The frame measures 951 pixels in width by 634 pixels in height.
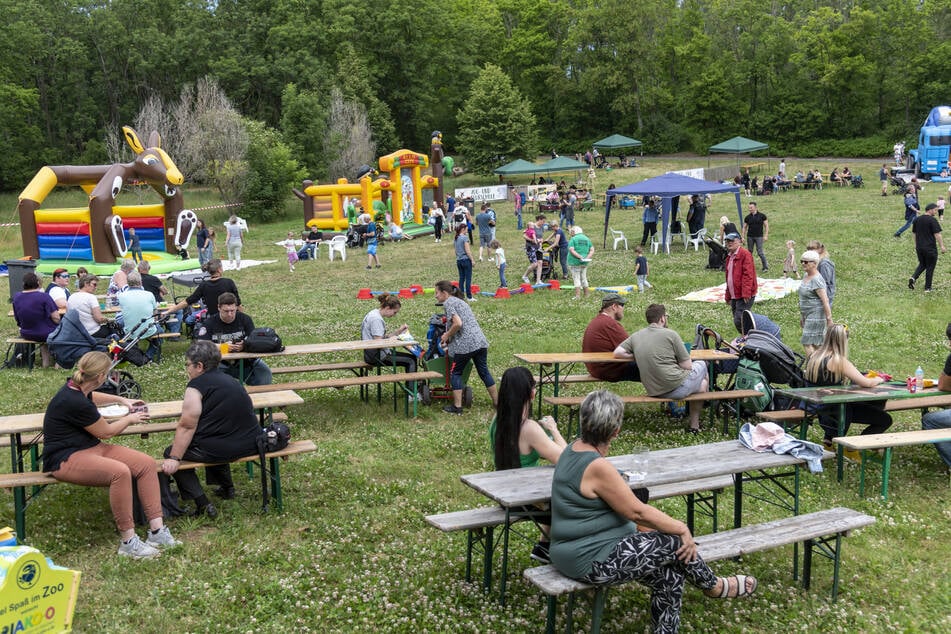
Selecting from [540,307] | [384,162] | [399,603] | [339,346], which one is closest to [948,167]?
[384,162]

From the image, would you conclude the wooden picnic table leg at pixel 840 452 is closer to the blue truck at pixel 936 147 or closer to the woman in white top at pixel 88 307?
the woman in white top at pixel 88 307

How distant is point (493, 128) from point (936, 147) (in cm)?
2508

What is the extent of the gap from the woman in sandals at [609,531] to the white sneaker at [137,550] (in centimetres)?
→ 326

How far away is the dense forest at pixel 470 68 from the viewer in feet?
192

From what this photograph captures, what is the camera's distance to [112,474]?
6332 millimetres

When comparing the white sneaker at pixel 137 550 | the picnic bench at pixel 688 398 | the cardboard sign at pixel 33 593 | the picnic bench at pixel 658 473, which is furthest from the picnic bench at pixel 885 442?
the cardboard sign at pixel 33 593

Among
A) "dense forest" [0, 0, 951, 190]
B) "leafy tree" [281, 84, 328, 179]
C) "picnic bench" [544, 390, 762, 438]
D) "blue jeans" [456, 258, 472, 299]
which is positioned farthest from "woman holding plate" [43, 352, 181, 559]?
"dense forest" [0, 0, 951, 190]

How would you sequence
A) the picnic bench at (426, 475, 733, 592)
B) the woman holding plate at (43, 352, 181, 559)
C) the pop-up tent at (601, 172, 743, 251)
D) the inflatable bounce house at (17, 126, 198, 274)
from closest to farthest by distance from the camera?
1. the picnic bench at (426, 475, 733, 592)
2. the woman holding plate at (43, 352, 181, 559)
3. the pop-up tent at (601, 172, 743, 251)
4. the inflatable bounce house at (17, 126, 198, 274)

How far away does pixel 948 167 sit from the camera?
130 ft

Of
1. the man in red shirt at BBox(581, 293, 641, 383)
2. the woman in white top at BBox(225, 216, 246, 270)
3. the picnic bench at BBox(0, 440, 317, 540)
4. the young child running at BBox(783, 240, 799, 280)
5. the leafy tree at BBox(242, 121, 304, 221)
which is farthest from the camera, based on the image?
the leafy tree at BBox(242, 121, 304, 221)

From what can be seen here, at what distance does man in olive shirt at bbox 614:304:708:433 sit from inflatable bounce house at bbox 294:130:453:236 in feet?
77.4

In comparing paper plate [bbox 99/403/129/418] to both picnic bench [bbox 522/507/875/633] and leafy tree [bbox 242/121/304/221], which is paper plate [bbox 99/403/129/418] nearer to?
picnic bench [bbox 522/507/875/633]

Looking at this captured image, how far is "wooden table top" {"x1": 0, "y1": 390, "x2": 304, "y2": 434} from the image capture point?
23.1ft

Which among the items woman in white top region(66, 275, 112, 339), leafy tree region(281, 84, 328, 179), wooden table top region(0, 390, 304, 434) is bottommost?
wooden table top region(0, 390, 304, 434)
